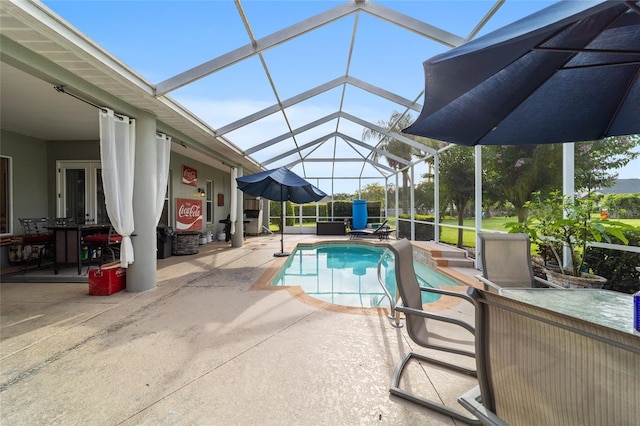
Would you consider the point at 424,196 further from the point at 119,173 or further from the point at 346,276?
the point at 119,173

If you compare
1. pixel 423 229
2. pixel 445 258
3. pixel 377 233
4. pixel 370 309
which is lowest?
pixel 370 309

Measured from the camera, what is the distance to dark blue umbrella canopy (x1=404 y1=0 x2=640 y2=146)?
1.28 meters

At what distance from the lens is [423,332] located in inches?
79.8

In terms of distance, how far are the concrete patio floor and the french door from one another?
3.68 metres

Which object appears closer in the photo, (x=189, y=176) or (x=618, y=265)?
(x=618, y=265)

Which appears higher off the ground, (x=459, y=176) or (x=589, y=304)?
(x=459, y=176)

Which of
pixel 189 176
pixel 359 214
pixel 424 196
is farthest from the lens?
pixel 359 214

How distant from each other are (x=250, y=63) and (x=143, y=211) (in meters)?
3.18

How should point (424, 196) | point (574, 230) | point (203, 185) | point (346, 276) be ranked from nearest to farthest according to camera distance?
point (574, 230) < point (346, 276) < point (424, 196) < point (203, 185)

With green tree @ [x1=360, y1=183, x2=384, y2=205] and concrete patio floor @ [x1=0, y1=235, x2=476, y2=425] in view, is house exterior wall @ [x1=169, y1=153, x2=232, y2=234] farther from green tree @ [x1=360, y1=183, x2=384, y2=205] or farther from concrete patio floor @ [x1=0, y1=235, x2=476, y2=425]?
green tree @ [x1=360, y1=183, x2=384, y2=205]

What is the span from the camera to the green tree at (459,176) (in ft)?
23.5

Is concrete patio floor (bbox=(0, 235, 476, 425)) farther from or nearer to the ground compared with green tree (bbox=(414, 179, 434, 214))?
nearer to the ground

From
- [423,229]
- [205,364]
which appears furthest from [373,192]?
[205,364]

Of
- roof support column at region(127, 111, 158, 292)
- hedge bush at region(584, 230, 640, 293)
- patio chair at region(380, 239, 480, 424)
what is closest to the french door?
roof support column at region(127, 111, 158, 292)
